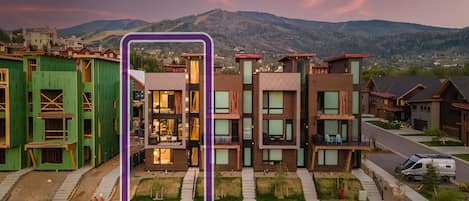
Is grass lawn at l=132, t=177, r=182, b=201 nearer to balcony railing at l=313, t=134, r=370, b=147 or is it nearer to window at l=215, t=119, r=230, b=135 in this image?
window at l=215, t=119, r=230, b=135

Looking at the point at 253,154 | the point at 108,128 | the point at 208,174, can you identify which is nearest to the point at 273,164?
the point at 253,154

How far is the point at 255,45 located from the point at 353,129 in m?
93.6

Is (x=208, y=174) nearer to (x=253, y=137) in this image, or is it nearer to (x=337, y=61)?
(x=253, y=137)

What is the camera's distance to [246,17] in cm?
15862

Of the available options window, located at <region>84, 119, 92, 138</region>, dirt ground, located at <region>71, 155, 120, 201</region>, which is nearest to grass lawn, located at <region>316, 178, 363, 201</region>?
dirt ground, located at <region>71, 155, 120, 201</region>

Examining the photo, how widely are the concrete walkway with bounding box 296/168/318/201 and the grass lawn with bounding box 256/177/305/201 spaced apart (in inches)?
7.3

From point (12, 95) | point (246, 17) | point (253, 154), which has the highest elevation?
point (246, 17)

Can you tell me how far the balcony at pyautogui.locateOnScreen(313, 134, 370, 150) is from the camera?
60.2 feet

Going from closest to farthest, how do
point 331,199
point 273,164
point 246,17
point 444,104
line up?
point 331,199, point 273,164, point 444,104, point 246,17

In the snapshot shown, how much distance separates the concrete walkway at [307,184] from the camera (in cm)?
1612

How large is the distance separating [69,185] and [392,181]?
1422 centimetres

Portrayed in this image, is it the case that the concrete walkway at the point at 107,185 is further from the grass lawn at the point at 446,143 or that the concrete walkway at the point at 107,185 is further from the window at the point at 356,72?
the grass lawn at the point at 446,143

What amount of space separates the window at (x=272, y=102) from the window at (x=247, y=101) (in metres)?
0.66
